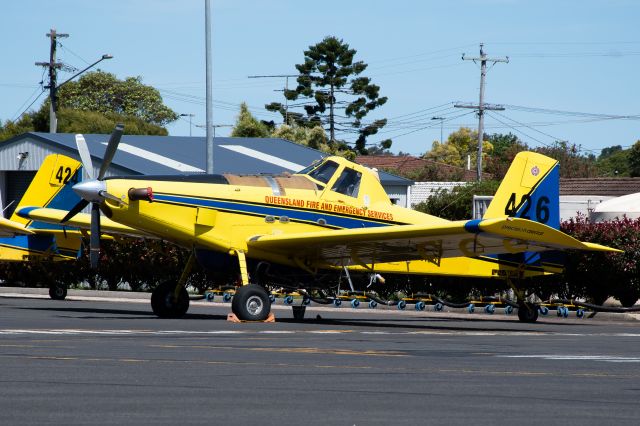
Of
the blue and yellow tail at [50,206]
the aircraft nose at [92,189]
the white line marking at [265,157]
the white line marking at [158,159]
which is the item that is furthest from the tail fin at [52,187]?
the white line marking at [265,157]

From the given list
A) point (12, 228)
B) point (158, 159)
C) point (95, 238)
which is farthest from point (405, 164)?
point (95, 238)

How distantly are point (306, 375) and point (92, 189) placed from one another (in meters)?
10.4

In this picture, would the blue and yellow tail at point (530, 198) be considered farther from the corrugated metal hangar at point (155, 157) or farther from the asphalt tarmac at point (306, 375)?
the corrugated metal hangar at point (155, 157)

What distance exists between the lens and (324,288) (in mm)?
23156

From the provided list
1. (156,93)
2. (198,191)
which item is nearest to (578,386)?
(198,191)

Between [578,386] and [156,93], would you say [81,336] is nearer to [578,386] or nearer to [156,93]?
[578,386]

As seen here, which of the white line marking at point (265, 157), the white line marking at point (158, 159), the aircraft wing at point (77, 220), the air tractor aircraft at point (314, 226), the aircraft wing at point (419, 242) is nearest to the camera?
the aircraft wing at point (419, 242)

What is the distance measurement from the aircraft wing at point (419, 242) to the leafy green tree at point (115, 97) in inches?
3680

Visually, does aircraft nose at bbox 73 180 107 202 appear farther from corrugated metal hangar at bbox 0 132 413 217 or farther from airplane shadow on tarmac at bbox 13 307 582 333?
corrugated metal hangar at bbox 0 132 413 217

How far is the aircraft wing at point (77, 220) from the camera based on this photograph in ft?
85.4

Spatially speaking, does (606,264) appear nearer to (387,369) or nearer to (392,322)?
(392,322)

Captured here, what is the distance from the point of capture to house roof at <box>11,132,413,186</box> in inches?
1827

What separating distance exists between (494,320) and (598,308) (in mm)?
2317

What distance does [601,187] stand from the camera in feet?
193
